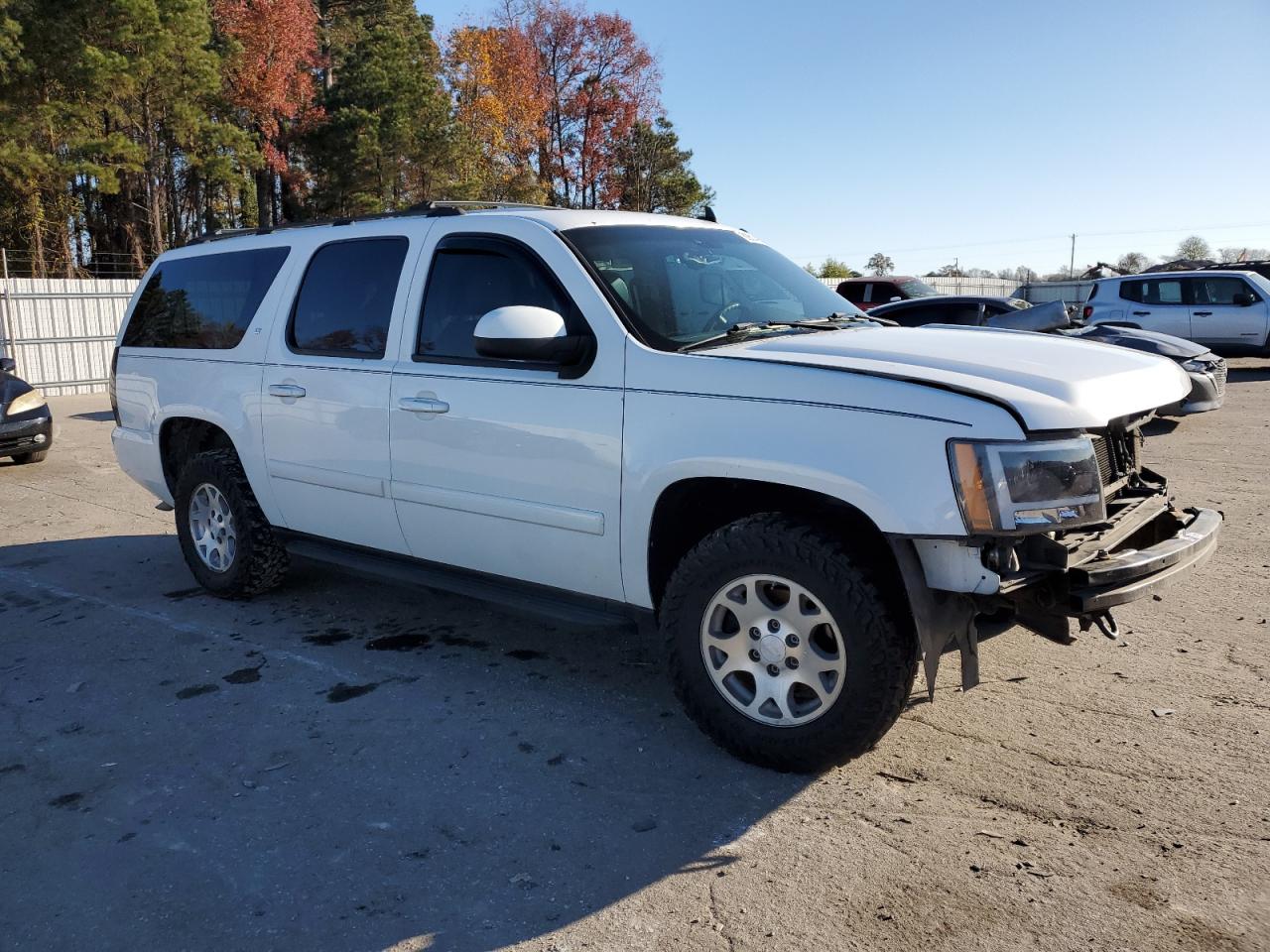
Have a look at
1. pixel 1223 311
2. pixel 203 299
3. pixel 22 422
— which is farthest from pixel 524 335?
pixel 1223 311

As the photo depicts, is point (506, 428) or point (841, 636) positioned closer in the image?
point (841, 636)

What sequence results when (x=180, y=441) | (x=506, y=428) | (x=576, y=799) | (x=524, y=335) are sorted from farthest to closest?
(x=180, y=441)
(x=506, y=428)
(x=524, y=335)
(x=576, y=799)

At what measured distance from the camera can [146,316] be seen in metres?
6.17

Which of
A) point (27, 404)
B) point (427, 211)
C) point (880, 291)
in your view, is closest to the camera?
point (427, 211)

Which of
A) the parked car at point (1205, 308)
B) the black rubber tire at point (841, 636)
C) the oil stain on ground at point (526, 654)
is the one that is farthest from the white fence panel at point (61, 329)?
the parked car at point (1205, 308)

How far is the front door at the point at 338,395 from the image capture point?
182 inches

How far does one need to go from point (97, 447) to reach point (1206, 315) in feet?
56.3

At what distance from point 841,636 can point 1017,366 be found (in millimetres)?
1068

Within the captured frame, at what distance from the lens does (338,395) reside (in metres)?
4.75

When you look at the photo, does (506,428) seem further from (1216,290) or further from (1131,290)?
(1216,290)

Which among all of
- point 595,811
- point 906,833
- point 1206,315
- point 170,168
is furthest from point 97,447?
point 170,168

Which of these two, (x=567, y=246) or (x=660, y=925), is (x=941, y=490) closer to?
(x=660, y=925)

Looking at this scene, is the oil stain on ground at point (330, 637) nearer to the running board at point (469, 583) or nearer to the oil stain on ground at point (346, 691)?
the running board at point (469, 583)

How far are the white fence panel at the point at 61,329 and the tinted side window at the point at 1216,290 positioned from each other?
61.6ft
